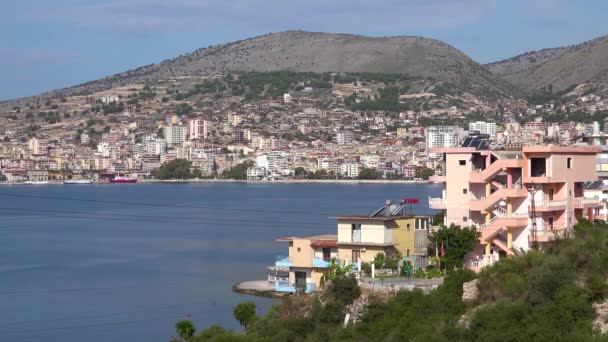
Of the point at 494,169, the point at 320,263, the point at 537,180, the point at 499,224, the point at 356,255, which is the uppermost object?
the point at 494,169

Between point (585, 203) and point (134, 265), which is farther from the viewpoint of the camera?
point (134, 265)

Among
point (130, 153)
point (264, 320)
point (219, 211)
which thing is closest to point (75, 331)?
point (264, 320)

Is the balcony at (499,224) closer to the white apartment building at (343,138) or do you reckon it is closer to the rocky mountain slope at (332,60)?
the white apartment building at (343,138)

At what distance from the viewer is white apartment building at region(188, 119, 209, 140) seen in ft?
473

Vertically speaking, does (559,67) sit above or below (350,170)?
above

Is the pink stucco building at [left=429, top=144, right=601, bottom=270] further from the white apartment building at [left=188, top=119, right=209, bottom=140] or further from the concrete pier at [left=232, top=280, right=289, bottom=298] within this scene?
the white apartment building at [left=188, top=119, right=209, bottom=140]

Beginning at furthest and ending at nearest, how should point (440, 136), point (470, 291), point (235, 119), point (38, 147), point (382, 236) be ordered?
point (235, 119) → point (38, 147) → point (440, 136) → point (382, 236) → point (470, 291)

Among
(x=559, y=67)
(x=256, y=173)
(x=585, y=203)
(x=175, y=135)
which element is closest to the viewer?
(x=585, y=203)

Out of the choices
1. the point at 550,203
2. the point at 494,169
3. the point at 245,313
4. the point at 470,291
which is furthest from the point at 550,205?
the point at 245,313

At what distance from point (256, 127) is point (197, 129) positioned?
7.92 m

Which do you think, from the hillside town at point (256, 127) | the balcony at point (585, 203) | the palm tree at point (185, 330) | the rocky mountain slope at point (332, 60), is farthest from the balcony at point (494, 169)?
the rocky mountain slope at point (332, 60)

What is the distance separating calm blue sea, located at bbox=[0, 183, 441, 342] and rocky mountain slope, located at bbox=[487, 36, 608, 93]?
8725cm

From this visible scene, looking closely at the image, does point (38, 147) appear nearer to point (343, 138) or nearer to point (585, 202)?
point (343, 138)

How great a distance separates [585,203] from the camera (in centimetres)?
1703
